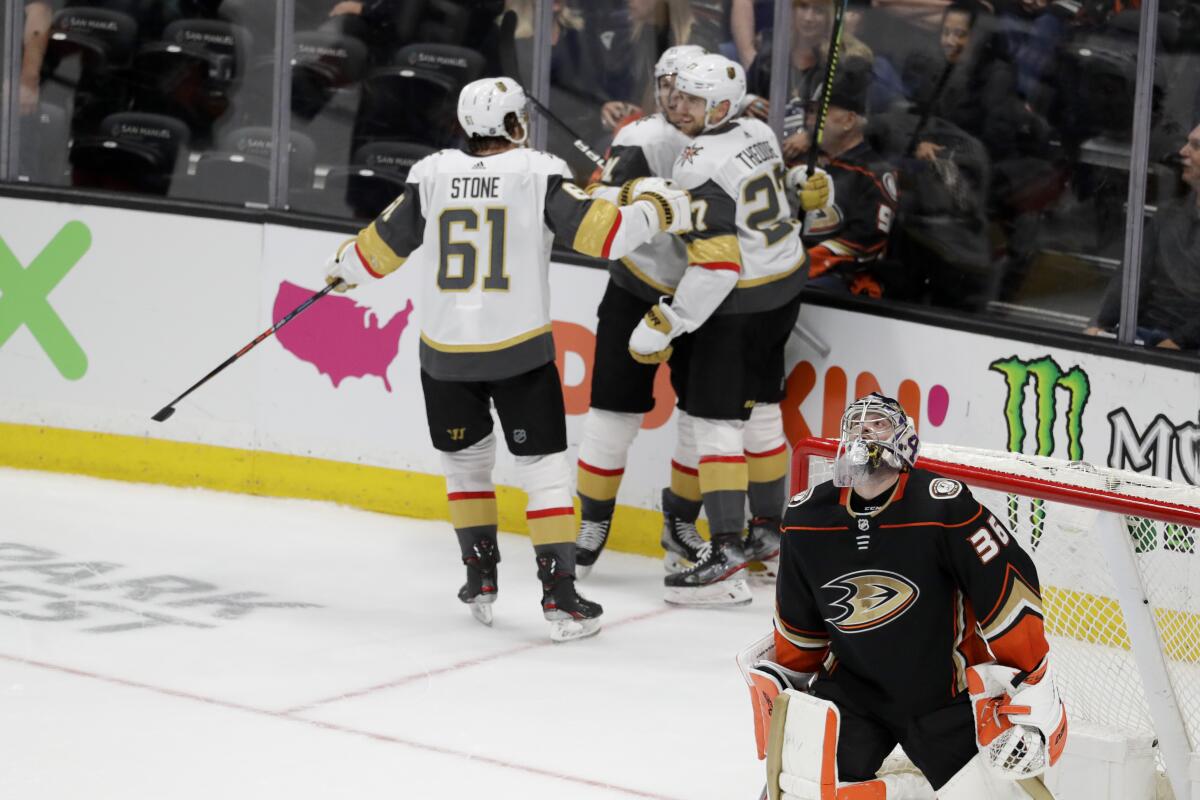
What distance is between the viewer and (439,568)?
17.4 ft

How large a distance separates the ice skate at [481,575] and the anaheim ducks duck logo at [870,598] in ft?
6.55

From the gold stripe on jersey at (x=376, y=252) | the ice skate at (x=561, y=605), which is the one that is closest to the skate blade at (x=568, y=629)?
the ice skate at (x=561, y=605)

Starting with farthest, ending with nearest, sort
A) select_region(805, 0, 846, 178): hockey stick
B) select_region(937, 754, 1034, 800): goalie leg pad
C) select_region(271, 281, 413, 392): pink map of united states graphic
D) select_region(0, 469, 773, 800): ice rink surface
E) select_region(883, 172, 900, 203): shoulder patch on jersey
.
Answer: select_region(271, 281, 413, 392): pink map of united states graphic
select_region(883, 172, 900, 203): shoulder patch on jersey
select_region(805, 0, 846, 178): hockey stick
select_region(0, 469, 773, 800): ice rink surface
select_region(937, 754, 1034, 800): goalie leg pad

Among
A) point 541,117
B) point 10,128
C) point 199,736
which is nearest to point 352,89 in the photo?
point 541,117

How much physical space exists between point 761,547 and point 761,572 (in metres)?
0.13

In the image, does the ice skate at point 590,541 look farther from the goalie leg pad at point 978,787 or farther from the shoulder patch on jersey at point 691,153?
the goalie leg pad at point 978,787

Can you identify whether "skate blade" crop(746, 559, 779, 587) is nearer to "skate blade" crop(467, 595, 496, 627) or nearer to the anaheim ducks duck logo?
"skate blade" crop(467, 595, 496, 627)

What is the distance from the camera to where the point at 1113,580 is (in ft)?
9.84

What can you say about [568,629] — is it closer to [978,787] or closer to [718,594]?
[718,594]

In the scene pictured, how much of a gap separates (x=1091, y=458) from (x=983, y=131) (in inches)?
39.6

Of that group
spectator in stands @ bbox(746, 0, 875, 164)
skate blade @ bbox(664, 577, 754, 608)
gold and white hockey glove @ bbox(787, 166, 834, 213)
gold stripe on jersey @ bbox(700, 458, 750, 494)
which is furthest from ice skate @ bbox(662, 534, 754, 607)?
spectator in stands @ bbox(746, 0, 875, 164)

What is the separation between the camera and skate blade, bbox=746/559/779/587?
5215 millimetres

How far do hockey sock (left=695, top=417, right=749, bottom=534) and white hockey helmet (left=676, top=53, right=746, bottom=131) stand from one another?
80 cm

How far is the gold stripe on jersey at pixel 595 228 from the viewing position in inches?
172
